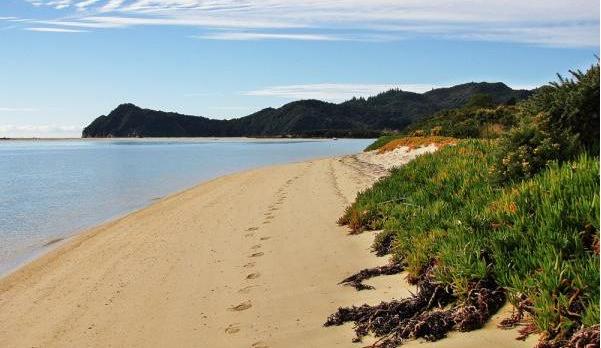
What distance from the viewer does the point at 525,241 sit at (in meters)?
5.12

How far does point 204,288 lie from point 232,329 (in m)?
1.86

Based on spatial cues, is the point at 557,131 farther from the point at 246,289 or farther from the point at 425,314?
the point at 246,289

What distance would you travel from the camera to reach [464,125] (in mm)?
37969

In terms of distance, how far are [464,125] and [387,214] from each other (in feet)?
97.7

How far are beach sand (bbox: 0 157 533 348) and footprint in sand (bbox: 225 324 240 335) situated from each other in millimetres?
Answer: 47

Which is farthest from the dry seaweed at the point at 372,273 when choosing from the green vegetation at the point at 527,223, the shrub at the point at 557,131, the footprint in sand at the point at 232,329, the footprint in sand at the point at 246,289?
the shrub at the point at 557,131

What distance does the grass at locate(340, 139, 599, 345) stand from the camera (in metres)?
4.11

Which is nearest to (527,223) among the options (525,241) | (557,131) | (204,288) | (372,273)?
(525,241)

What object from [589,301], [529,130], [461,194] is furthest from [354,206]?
[589,301]

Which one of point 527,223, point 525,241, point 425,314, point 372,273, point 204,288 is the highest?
point 527,223

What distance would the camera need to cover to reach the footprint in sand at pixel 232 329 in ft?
19.4

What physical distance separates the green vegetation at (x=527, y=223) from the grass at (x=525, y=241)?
0.01 m

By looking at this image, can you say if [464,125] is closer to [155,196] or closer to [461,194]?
[155,196]

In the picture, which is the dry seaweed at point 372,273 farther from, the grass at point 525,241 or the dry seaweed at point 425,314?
the dry seaweed at point 425,314
